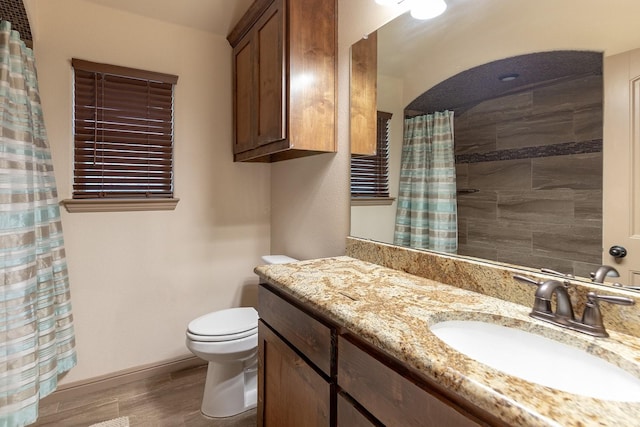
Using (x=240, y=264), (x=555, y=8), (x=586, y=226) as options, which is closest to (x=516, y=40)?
(x=555, y=8)

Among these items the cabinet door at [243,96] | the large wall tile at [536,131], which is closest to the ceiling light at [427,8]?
the large wall tile at [536,131]

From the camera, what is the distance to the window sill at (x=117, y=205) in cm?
193

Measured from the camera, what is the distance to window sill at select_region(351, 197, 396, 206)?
1.59 meters

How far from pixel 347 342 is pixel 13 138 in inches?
72.6

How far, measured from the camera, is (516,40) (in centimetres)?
104

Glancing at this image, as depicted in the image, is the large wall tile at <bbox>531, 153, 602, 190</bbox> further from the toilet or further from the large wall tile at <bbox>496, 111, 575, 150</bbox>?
the toilet

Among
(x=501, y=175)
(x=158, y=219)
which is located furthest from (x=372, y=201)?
(x=158, y=219)

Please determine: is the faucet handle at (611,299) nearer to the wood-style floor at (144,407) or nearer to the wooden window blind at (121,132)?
the wood-style floor at (144,407)

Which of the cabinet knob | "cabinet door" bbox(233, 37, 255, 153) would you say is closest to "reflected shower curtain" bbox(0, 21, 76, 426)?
"cabinet door" bbox(233, 37, 255, 153)

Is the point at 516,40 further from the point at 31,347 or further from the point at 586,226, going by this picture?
the point at 31,347

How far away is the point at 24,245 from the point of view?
154 cm

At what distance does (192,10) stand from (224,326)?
205 cm

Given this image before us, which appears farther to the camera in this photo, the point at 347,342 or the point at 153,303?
the point at 153,303

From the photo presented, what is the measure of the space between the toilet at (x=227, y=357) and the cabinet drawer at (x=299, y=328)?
1.47ft
